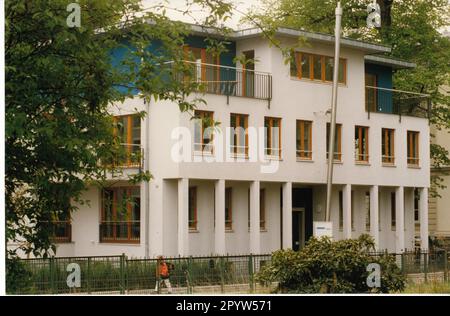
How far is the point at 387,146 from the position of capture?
45094 mm

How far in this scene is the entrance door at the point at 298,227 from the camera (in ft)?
140

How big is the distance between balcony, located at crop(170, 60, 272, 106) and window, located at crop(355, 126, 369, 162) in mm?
5755

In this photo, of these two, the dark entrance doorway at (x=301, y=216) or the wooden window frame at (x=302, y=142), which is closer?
the wooden window frame at (x=302, y=142)

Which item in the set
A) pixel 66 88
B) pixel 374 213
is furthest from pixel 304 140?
pixel 66 88

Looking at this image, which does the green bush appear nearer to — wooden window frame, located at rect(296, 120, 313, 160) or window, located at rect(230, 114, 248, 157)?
window, located at rect(230, 114, 248, 157)

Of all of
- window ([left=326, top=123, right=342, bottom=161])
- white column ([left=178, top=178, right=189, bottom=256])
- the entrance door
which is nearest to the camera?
white column ([left=178, top=178, right=189, bottom=256])

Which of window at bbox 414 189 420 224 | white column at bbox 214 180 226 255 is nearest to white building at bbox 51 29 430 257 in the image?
white column at bbox 214 180 226 255

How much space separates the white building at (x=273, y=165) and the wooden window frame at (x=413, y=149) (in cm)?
4

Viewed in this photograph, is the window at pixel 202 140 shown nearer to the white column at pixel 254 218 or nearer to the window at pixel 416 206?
the white column at pixel 254 218

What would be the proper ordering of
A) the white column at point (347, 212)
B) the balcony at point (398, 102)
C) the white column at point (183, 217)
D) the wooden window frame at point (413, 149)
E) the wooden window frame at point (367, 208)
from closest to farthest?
the white column at point (183, 217), the white column at point (347, 212), the wooden window frame at point (367, 208), the balcony at point (398, 102), the wooden window frame at point (413, 149)

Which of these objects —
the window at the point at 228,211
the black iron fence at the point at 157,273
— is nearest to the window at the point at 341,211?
the window at the point at 228,211

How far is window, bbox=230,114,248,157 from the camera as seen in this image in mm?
37562
